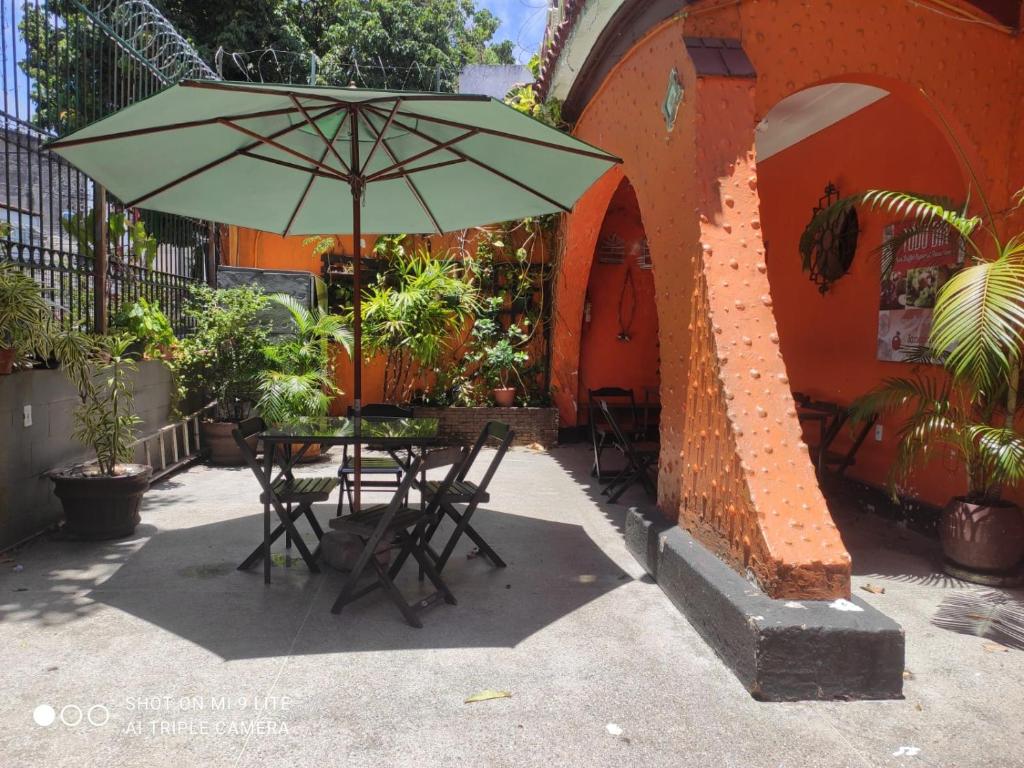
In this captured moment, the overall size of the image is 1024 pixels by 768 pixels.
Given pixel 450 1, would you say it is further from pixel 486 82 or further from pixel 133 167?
pixel 133 167

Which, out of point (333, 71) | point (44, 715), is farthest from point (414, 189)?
point (333, 71)

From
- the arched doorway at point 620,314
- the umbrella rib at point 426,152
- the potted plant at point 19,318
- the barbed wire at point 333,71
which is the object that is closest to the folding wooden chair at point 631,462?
the umbrella rib at point 426,152

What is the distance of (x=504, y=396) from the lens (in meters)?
8.66

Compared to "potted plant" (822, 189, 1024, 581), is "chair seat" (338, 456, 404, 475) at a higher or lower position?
lower

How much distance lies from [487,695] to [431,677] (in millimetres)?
273

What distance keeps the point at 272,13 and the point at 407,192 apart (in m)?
13.3

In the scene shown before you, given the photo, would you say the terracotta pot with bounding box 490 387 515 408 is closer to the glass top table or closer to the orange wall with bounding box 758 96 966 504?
the orange wall with bounding box 758 96 966 504

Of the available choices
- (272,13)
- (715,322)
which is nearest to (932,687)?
(715,322)

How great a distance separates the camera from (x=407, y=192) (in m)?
4.80

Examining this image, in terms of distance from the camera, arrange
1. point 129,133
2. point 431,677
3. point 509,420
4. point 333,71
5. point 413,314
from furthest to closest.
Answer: point 333,71 → point 509,420 → point 413,314 → point 129,133 → point 431,677

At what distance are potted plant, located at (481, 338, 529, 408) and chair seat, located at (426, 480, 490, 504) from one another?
4380 mm

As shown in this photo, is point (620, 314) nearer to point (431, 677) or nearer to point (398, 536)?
point (398, 536)

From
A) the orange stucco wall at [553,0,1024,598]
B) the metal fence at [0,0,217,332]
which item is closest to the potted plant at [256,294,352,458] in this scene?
the metal fence at [0,0,217,332]

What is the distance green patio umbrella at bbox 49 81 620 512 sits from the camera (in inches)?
128
